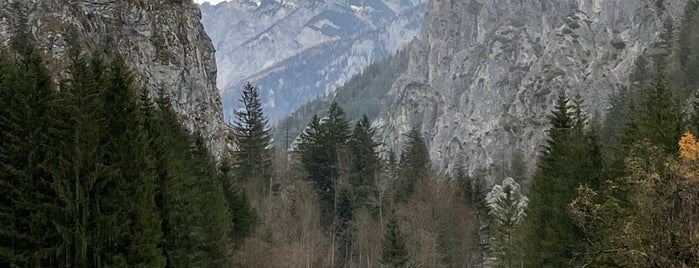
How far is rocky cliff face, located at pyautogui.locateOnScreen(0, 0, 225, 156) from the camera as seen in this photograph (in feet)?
202

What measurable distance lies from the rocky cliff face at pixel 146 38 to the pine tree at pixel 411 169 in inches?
857

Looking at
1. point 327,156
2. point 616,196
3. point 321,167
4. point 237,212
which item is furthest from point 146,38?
point 616,196

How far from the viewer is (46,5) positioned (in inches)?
2486

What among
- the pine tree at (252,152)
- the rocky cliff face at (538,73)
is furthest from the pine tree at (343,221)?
the rocky cliff face at (538,73)

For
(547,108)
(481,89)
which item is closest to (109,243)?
(547,108)

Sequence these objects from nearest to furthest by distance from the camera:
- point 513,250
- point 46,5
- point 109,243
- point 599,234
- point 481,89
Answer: point 109,243 < point 599,234 < point 513,250 < point 46,5 < point 481,89

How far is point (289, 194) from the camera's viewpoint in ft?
210

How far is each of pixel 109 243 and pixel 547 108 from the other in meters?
140

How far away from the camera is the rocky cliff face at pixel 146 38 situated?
61.7 metres

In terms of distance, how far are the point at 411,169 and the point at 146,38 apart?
106ft

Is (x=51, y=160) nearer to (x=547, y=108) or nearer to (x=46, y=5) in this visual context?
(x=46, y=5)

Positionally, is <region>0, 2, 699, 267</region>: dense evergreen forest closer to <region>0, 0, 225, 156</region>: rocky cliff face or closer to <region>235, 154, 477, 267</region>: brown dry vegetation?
<region>235, 154, 477, 267</region>: brown dry vegetation

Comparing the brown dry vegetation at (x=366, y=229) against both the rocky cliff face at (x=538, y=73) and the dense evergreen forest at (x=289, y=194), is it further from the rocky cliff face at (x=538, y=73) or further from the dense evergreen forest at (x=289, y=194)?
the rocky cliff face at (x=538, y=73)

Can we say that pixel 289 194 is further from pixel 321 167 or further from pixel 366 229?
pixel 366 229
